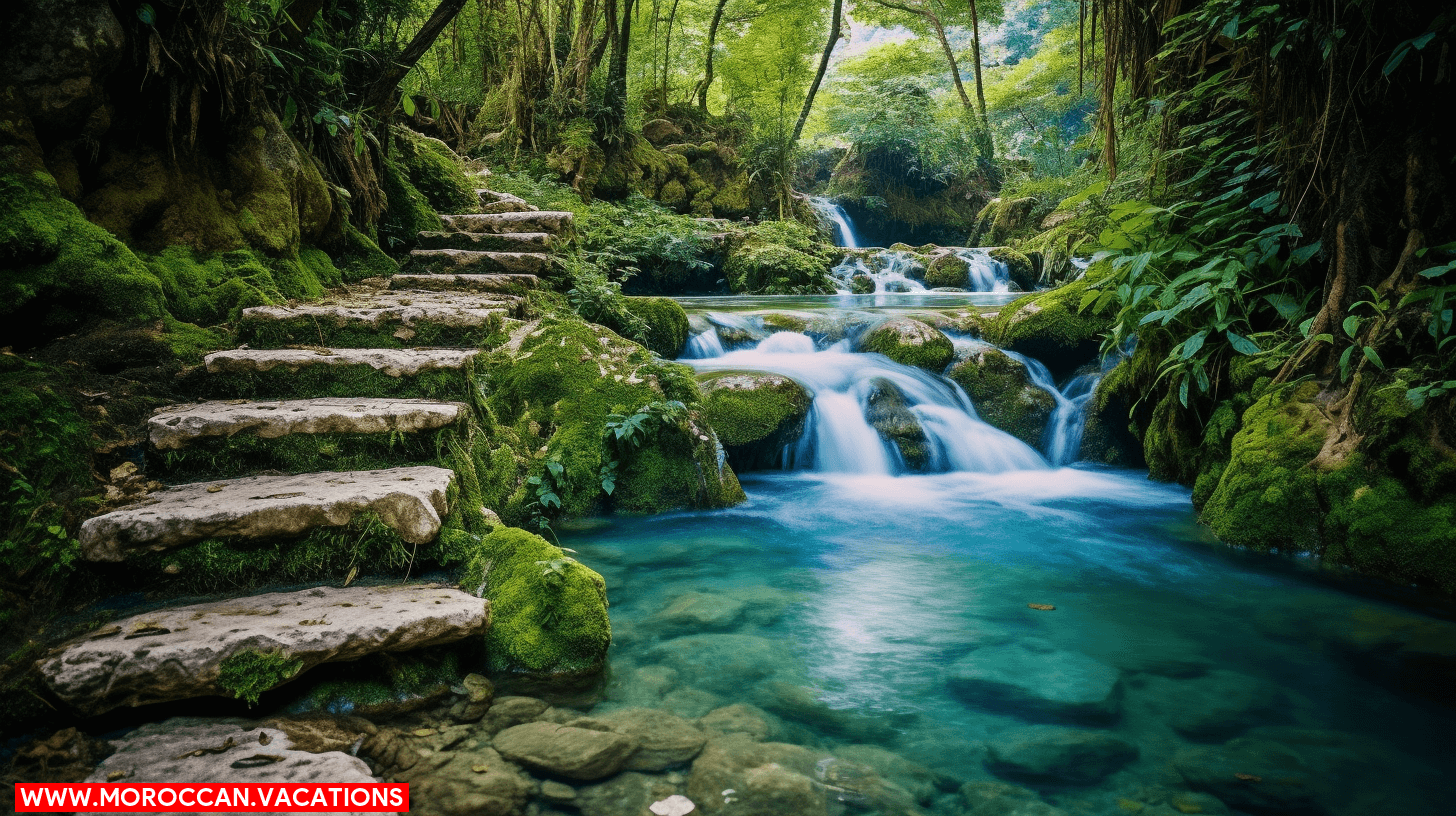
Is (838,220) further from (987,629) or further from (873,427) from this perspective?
(987,629)

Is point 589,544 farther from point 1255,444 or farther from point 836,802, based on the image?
point 1255,444

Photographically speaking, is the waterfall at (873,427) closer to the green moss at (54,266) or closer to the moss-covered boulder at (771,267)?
the green moss at (54,266)

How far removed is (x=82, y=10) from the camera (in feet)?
9.79

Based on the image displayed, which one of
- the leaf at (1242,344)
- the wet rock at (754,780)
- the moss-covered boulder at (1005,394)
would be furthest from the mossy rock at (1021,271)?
the wet rock at (754,780)

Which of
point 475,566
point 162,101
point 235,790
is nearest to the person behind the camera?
point 235,790

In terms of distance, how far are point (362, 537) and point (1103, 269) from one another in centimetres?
506

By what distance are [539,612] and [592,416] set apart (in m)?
2.02

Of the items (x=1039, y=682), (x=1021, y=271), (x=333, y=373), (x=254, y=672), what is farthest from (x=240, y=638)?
(x=1021, y=271)

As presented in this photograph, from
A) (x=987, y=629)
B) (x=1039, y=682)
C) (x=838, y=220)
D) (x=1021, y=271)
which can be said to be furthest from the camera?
(x=838, y=220)

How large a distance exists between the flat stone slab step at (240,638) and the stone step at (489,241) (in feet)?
13.6

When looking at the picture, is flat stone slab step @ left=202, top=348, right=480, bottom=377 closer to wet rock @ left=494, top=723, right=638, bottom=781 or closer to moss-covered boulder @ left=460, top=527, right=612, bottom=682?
moss-covered boulder @ left=460, top=527, right=612, bottom=682

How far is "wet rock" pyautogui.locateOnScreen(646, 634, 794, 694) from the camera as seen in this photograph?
2.53 meters

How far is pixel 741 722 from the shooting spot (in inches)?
88.6

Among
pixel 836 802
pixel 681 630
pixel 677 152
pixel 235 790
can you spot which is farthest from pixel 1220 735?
pixel 677 152
